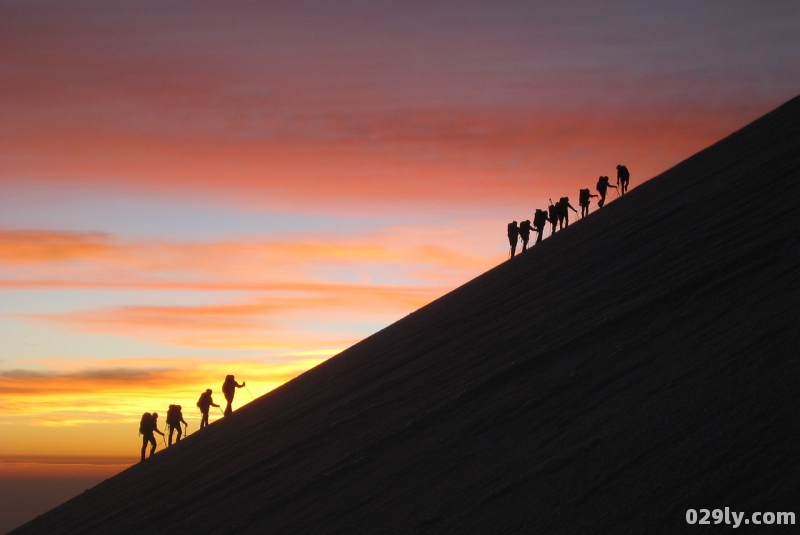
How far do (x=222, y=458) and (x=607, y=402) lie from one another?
30.7 ft

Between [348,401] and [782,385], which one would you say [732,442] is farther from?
[348,401]

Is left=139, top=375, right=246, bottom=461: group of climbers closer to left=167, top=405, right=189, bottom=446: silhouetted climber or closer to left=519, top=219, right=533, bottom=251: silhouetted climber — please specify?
left=167, top=405, right=189, bottom=446: silhouetted climber

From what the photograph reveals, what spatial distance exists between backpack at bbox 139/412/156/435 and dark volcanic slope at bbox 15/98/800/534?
1.88 metres

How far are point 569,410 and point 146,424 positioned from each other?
48.4 ft

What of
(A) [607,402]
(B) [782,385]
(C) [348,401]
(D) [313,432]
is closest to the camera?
(B) [782,385]

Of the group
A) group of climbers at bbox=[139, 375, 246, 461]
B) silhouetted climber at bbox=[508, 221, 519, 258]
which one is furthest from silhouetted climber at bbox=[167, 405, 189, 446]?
silhouetted climber at bbox=[508, 221, 519, 258]

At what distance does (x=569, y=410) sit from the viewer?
9.11 m

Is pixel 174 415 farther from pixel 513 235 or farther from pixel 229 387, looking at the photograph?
pixel 513 235

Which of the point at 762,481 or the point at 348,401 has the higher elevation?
the point at 348,401

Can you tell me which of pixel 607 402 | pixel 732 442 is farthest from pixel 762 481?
pixel 607 402

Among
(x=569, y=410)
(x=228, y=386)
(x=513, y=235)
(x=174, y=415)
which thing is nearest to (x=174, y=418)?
(x=174, y=415)

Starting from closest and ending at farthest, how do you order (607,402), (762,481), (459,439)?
(762,481) < (607,402) < (459,439)

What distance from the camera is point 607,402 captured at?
8758 millimetres

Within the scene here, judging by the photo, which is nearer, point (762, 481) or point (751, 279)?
point (762, 481)
